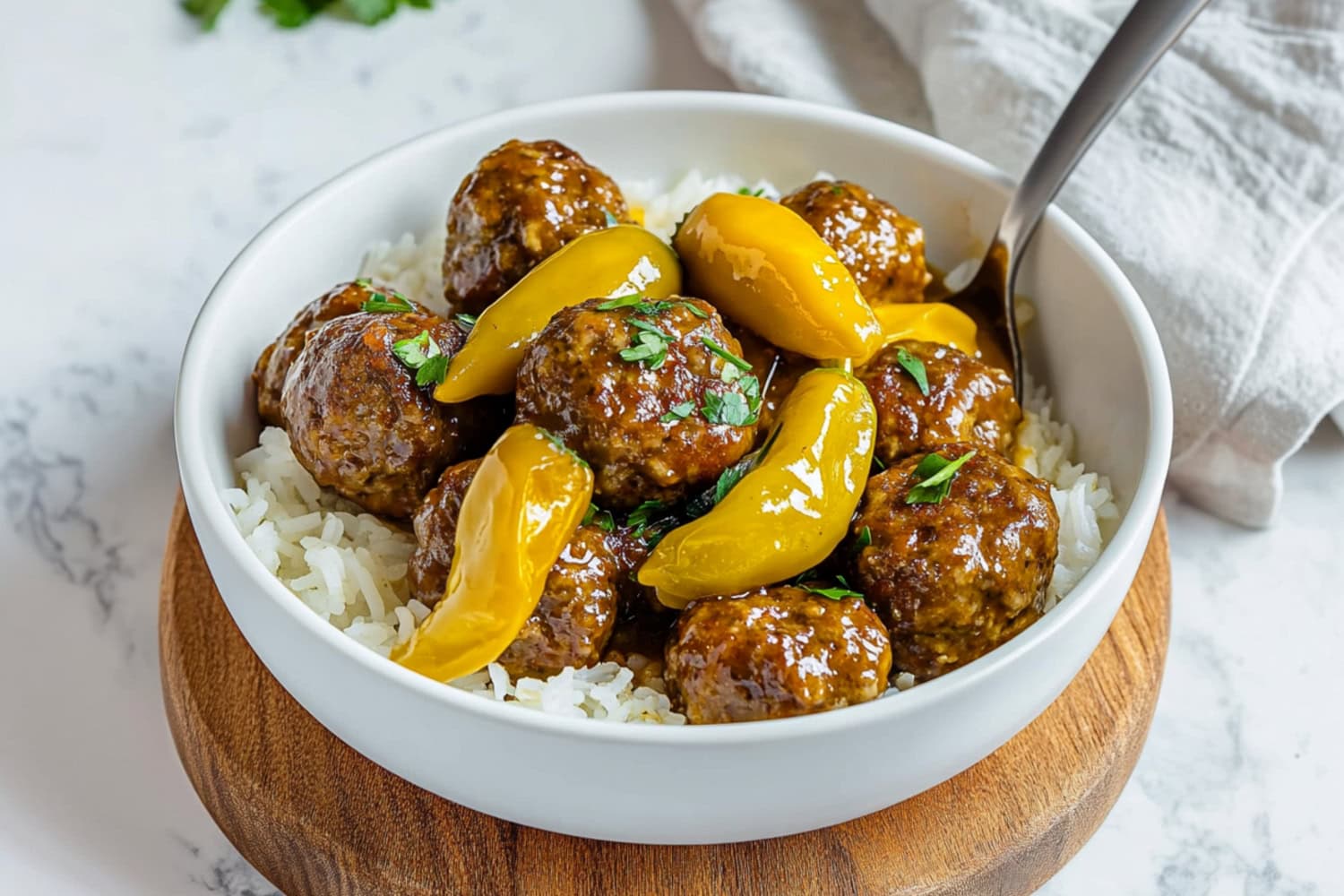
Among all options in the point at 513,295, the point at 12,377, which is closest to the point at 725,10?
the point at 513,295

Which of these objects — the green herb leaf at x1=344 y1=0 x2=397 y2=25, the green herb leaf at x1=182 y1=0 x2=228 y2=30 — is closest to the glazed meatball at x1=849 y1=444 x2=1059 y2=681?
the green herb leaf at x1=344 y1=0 x2=397 y2=25

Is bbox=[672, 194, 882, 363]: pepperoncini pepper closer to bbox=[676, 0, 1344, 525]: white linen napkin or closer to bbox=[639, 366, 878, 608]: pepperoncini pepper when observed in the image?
bbox=[639, 366, 878, 608]: pepperoncini pepper

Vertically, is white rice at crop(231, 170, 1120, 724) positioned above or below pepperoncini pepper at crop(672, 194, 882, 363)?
below

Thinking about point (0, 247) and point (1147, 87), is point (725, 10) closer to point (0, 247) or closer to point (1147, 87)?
point (1147, 87)

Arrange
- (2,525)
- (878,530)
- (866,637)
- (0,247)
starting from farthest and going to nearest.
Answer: (0,247) < (2,525) < (878,530) < (866,637)

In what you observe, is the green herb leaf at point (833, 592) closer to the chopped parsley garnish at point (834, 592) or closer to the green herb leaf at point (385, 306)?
the chopped parsley garnish at point (834, 592)

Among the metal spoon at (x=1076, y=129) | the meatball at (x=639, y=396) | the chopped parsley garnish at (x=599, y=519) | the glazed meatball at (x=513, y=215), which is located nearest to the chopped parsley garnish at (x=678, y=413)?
the meatball at (x=639, y=396)

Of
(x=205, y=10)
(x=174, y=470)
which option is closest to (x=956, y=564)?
(x=174, y=470)
